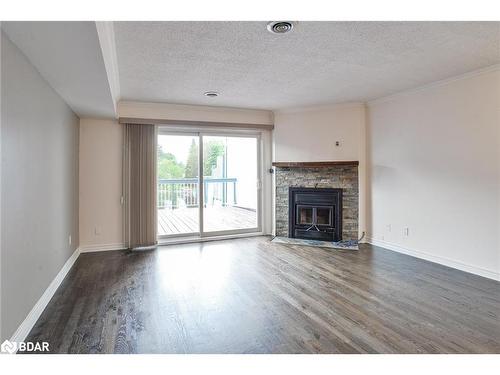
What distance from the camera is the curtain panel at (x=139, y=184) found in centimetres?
462

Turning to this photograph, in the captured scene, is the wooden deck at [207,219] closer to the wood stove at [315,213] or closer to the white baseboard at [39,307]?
the wood stove at [315,213]

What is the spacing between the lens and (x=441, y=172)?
148 inches

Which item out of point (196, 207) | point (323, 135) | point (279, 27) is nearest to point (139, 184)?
point (196, 207)

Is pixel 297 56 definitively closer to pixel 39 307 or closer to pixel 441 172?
pixel 441 172

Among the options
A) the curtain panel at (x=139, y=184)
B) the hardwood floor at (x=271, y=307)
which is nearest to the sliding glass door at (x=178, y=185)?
the curtain panel at (x=139, y=184)

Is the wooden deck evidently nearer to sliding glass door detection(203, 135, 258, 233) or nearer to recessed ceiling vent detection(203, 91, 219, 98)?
sliding glass door detection(203, 135, 258, 233)

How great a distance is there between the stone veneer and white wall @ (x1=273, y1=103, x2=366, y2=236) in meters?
0.11

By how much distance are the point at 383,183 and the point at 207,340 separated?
3668 mm

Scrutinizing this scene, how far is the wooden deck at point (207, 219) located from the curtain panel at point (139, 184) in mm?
397

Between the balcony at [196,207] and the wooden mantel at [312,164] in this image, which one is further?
the balcony at [196,207]

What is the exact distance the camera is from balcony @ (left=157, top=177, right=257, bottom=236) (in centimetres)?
513

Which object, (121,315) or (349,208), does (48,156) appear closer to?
(121,315)
